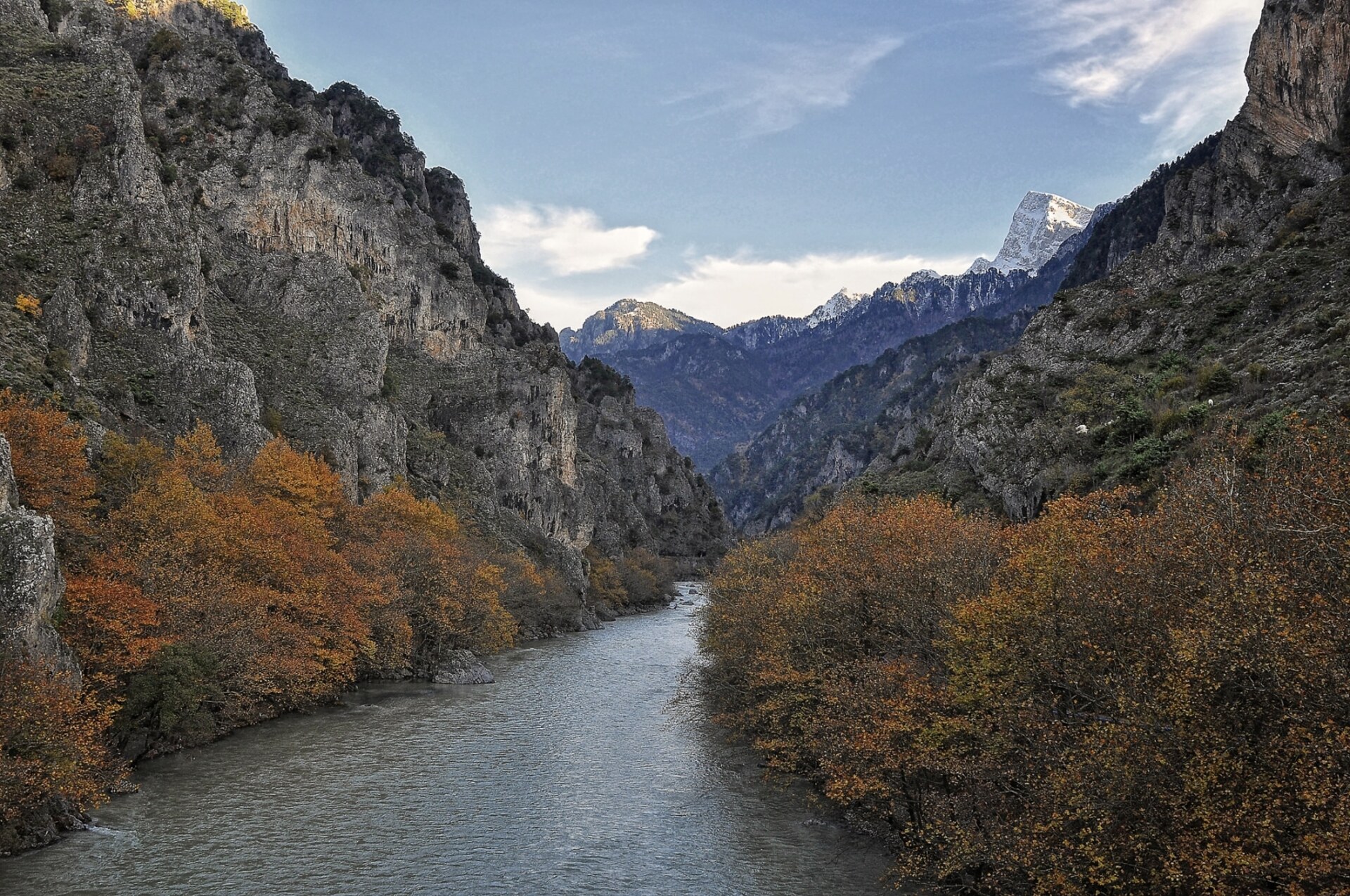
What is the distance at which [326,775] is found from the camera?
38062 mm

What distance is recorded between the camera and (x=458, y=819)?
108 feet

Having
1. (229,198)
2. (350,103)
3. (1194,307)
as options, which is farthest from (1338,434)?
(350,103)

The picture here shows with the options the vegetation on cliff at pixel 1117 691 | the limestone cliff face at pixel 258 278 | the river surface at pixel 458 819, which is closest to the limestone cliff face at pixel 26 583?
the river surface at pixel 458 819

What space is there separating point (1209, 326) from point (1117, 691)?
155 feet

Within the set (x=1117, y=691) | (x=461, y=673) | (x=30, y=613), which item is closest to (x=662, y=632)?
(x=461, y=673)

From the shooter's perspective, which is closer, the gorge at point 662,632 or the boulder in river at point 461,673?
the gorge at point 662,632

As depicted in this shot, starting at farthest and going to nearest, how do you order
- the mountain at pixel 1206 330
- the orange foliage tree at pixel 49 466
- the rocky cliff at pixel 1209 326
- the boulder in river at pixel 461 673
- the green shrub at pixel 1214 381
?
1. the boulder in river at pixel 461 673
2. the green shrub at pixel 1214 381
3. the rocky cliff at pixel 1209 326
4. the mountain at pixel 1206 330
5. the orange foliage tree at pixel 49 466

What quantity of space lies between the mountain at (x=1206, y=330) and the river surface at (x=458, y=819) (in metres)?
25.4

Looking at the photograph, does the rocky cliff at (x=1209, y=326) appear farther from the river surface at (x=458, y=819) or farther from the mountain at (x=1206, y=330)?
the river surface at (x=458, y=819)

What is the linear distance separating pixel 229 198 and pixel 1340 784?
127 meters

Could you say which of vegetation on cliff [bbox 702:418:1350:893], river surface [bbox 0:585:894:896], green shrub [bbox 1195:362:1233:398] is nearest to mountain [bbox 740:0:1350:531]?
green shrub [bbox 1195:362:1233:398]

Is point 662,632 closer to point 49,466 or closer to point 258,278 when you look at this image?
point 258,278

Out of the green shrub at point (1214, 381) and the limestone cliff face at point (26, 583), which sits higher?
the green shrub at point (1214, 381)

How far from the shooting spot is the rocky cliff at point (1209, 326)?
136ft
